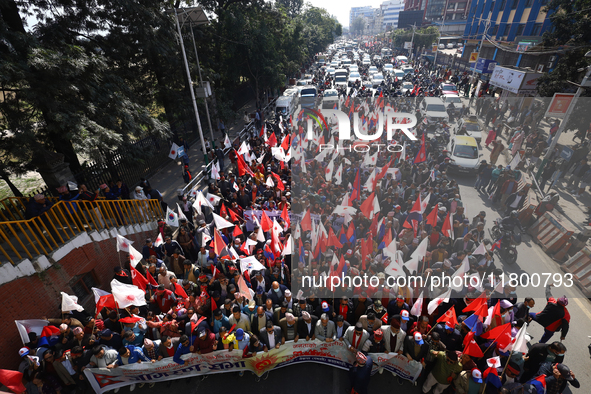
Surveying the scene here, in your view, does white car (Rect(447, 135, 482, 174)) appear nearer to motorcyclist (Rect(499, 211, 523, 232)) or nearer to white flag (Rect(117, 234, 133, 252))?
motorcyclist (Rect(499, 211, 523, 232))

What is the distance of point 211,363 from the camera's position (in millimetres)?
5605

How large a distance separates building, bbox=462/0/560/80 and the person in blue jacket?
31.4 meters

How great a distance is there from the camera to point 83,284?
7453 mm

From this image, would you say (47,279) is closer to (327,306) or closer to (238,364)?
(238,364)

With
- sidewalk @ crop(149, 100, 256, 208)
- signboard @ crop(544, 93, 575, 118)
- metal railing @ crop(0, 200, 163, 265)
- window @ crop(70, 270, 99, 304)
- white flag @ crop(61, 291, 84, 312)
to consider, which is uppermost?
signboard @ crop(544, 93, 575, 118)

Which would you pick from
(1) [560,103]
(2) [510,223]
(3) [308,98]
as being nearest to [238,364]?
(2) [510,223]

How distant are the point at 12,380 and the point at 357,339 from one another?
5.97m

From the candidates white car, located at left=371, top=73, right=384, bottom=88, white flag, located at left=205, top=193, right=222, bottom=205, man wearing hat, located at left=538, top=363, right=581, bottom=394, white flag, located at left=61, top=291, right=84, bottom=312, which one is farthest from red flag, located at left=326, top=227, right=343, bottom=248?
white car, located at left=371, top=73, right=384, bottom=88

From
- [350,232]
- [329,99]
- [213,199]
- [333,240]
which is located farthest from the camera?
[329,99]

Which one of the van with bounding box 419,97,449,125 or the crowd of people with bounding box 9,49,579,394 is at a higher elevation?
the crowd of people with bounding box 9,49,579,394

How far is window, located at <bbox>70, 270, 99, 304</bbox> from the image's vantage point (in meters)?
7.24

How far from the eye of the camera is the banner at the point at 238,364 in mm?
5391

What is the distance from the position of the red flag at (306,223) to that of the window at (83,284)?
19.7 feet

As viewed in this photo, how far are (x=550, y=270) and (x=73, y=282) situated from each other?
45.5 ft
